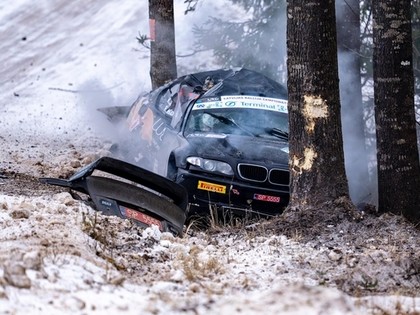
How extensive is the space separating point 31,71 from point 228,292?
15.9 m

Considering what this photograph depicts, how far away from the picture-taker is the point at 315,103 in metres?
8.41

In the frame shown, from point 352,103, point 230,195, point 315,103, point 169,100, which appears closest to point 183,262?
point 315,103

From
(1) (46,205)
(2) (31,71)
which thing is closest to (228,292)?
(1) (46,205)

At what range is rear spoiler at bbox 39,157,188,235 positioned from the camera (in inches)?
319

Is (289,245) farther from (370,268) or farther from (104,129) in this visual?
(104,129)

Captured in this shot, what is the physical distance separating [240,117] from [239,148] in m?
0.88

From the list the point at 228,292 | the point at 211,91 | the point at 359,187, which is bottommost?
the point at 359,187

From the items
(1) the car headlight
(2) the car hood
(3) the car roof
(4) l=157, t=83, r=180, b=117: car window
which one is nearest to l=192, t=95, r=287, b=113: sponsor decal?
(3) the car roof

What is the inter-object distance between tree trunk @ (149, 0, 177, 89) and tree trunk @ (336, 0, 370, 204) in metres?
2.72

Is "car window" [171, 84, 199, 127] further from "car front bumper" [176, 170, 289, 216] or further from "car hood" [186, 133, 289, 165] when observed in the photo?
"car front bumper" [176, 170, 289, 216]

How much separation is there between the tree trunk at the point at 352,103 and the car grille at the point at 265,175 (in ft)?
8.82

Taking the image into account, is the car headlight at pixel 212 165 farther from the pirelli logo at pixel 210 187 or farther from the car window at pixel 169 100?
the car window at pixel 169 100

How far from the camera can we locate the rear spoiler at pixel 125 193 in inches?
319

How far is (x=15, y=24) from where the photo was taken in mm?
23000
